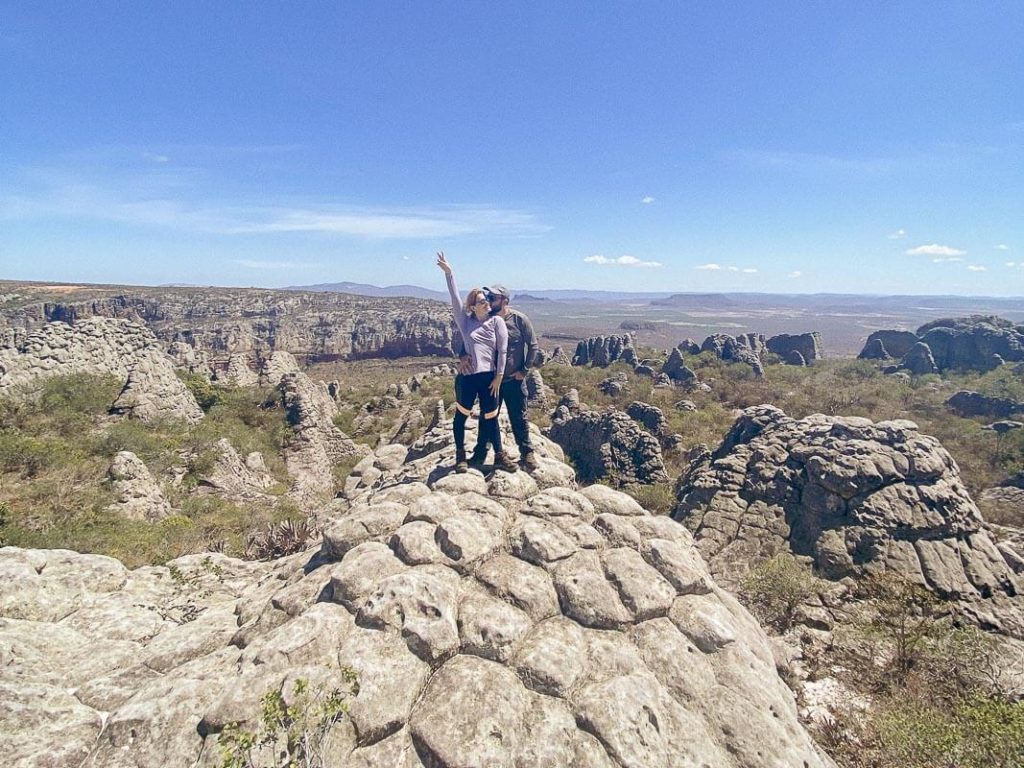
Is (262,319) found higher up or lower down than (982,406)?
higher up

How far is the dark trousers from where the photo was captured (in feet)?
23.4

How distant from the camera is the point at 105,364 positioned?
26.5 m

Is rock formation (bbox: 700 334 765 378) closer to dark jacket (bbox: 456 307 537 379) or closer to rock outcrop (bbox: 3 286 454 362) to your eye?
rock outcrop (bbox: 3 286 454 362)

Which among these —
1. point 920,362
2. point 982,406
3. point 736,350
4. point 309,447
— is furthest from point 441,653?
point 920,362

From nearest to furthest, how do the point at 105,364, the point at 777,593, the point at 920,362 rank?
the point at 777,593 < the point at 105,364 < the point at 920,362

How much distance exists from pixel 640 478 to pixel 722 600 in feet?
75.7

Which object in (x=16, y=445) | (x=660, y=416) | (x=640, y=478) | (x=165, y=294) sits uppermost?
(x=165, y=294)

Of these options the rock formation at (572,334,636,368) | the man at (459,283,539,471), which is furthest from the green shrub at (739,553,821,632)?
the rock formation at (572,334,636,368)

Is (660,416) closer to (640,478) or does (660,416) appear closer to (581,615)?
(640,478)

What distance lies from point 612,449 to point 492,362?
964 inches

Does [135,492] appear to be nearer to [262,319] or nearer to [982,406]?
[982,406]

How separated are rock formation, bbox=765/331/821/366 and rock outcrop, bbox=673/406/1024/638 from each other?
221 feet

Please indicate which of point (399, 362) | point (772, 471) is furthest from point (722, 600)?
point (399, 362)

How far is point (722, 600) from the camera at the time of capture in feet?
20.3
